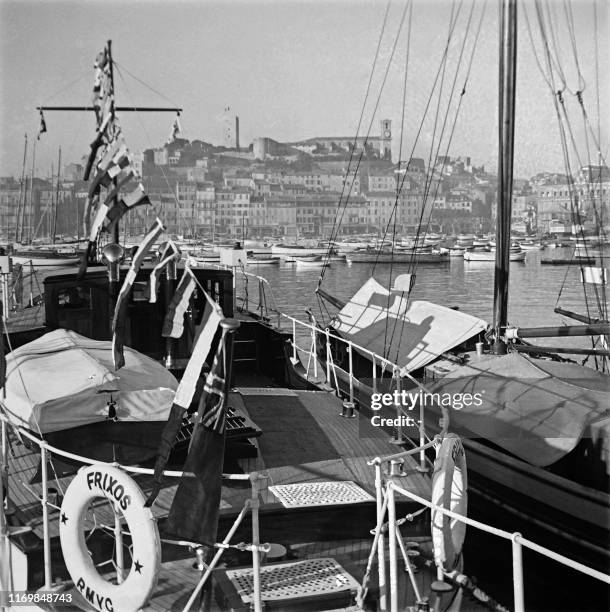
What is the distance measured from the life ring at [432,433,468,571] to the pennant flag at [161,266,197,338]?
268 centimetres

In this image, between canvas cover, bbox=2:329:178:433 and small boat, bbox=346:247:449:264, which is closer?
canvas cover, bbox=2:329:178:433

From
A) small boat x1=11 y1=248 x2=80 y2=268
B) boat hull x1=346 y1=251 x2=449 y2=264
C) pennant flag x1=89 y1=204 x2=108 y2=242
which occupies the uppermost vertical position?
pennant flag x1=89 y1=204 x2=108 y2=242

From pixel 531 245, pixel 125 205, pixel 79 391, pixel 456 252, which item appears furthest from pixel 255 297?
pixel 531 245

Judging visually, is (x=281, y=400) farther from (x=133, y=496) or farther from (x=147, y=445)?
(x=133, y=496)

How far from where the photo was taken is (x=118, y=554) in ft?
19.6

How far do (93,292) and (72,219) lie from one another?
65188 millimetres

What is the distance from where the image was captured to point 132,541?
236 inches

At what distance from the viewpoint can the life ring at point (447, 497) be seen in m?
6.51

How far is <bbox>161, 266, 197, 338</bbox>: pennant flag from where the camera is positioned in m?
7.57

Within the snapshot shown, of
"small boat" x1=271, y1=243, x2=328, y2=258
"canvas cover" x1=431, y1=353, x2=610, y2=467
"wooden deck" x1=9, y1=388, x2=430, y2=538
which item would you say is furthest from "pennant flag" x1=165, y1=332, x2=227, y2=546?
"small boat" x1=271, y1=243, x2=328, y2=258

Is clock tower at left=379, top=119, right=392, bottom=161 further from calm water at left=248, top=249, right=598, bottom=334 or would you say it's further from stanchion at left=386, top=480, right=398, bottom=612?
stanchion at left=386, top=480, right=398, bottom=612

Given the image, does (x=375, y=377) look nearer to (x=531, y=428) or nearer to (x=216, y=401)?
(x=531, y=428)

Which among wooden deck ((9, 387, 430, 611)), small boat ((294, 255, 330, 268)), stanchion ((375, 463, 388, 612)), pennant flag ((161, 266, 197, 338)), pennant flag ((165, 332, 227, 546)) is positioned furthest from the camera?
small boat ((294, 255, 330, 268))

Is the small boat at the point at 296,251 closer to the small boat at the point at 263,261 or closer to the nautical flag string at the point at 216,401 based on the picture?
the small boat at the point at 263,261
